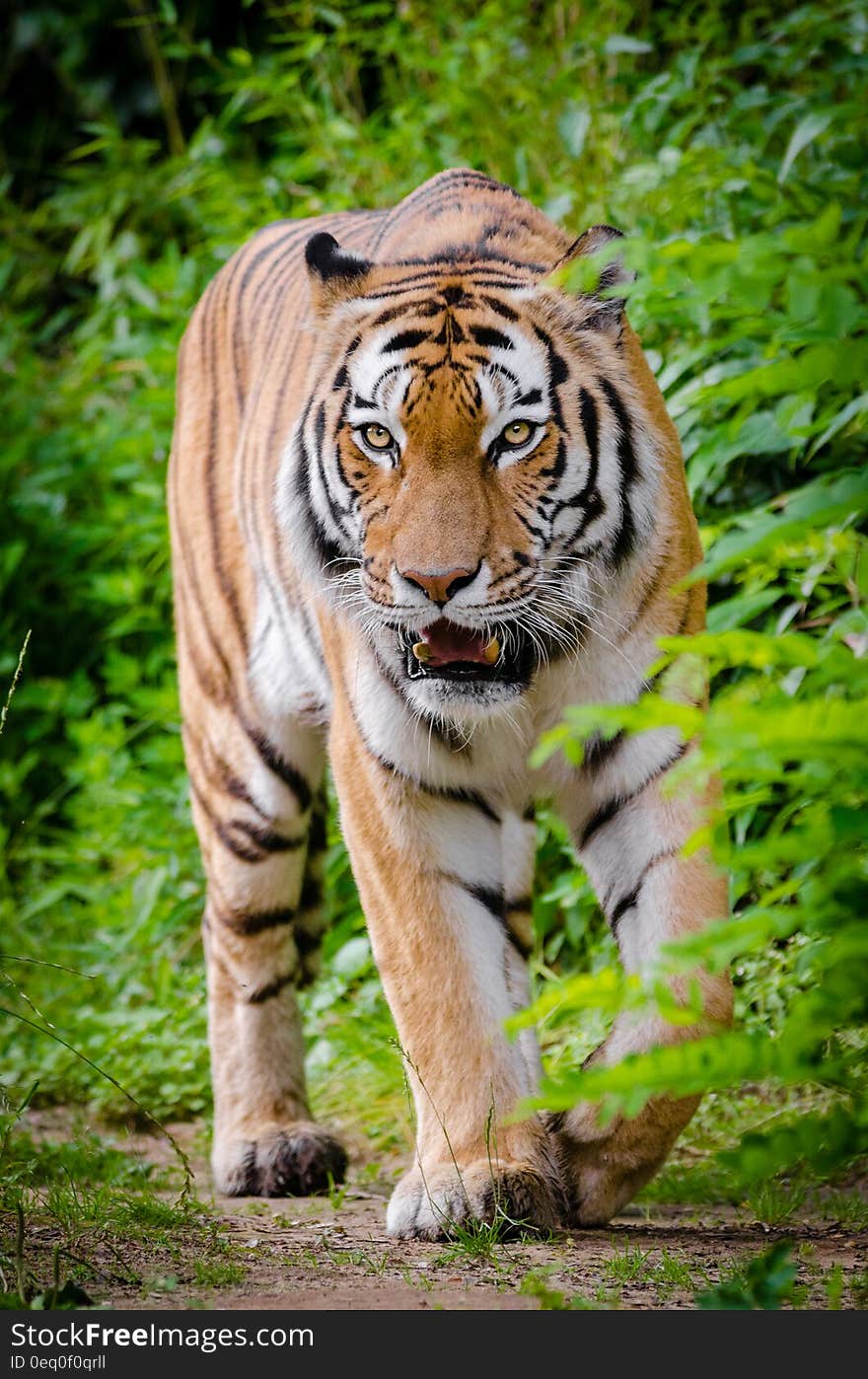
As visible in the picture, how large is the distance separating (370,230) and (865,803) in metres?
2.24

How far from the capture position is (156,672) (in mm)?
6020

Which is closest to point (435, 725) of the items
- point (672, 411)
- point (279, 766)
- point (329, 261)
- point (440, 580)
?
point (440, 580)

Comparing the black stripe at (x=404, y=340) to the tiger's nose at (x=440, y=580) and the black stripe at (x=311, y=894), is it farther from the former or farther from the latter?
the black stripe at (x=311, y=894)

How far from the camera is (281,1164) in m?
3.55

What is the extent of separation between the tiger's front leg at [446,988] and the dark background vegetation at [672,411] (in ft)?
0.80

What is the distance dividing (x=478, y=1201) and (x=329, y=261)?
164 centimetres

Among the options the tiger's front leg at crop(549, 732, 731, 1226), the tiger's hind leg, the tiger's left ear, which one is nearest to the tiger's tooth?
the tiger's front leg at crop(549, 732, 731, 1226)

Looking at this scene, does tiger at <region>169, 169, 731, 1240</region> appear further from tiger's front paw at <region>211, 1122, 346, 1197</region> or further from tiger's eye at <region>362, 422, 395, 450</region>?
tiger's front paw at <region>211, 1122, 346, 1197</region>

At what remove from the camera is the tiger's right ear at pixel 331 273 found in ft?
9.92

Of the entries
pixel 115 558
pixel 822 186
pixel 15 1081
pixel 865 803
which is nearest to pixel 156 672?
pixel 115 558

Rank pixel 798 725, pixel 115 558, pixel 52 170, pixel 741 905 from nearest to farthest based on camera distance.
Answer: pixel 798 725
pixel 741 905
pixel 115 558
pixel 52 170

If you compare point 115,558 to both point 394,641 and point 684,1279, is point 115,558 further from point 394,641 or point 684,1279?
point 684,1279

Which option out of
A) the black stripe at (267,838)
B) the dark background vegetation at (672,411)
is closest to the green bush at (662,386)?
the dark background vegetation at (672,411)

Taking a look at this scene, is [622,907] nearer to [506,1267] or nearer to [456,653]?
[456,653]
